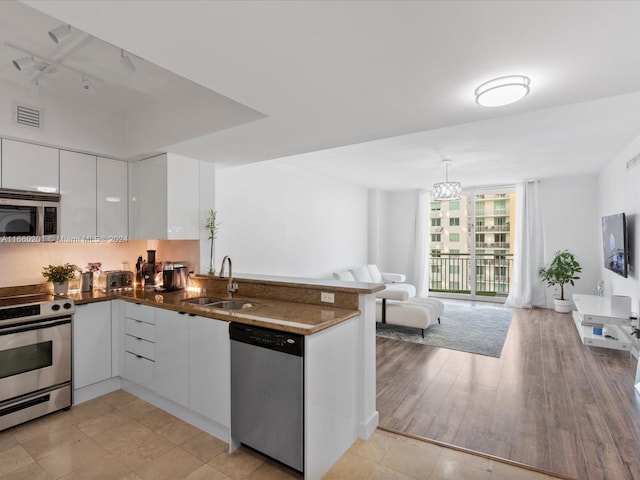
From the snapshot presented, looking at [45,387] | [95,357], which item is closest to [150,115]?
[95,357]

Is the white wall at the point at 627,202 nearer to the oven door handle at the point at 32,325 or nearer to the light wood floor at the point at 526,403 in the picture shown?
the light wood floor at the point at 526,403

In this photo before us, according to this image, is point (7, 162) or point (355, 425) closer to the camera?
point (355, 425)

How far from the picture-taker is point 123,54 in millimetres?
2057

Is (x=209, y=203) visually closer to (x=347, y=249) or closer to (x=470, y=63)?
(x=470, y=63)

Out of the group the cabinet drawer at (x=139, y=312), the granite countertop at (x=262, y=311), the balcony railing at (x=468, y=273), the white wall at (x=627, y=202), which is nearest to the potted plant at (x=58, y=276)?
the granite countertop at (x=262, y=311)

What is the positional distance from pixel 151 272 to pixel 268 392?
7.40ft

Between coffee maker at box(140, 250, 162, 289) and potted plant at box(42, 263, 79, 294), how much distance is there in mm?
641

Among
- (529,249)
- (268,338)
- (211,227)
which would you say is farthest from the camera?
(529,249)

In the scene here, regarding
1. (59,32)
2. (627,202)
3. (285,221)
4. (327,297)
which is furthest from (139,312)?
(627,202)

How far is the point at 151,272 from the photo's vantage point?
3.54 meters

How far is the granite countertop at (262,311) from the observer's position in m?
1.95

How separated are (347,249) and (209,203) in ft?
12.9

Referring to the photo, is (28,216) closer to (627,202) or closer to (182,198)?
(182,198)

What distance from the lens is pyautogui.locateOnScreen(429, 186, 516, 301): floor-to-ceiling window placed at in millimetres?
7488
